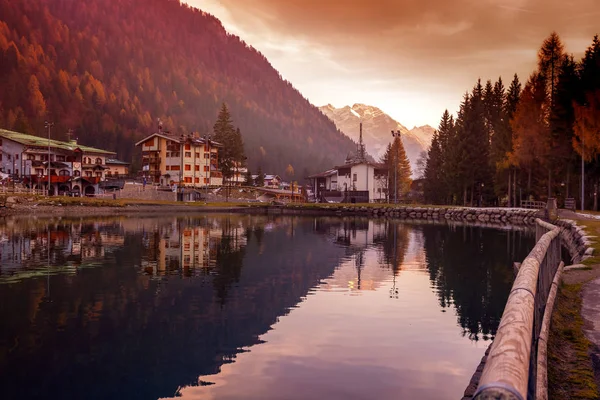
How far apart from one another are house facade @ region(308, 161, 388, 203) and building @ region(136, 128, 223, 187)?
29.7 metres

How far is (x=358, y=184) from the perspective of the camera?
12900 centimetres

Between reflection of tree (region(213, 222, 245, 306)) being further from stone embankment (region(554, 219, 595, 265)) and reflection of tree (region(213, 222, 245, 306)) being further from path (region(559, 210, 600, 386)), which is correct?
stone embankment (region(554, 219, 595, 265))

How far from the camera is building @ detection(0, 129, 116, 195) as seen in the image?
113 meters

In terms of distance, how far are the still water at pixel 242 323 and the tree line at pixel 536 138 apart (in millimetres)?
35820

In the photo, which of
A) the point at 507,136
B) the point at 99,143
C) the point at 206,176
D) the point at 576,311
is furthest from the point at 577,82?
the point at 99,143

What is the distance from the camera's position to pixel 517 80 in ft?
307

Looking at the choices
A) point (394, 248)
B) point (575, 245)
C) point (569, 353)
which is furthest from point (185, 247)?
point (569, 353)

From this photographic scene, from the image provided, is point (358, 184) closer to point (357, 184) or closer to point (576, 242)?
point (357, 184)

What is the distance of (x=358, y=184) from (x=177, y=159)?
4386 cm

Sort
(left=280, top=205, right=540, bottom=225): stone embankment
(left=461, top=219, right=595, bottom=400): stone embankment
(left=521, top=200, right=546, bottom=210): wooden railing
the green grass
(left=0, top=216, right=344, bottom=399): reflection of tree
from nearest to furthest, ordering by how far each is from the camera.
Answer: the green grass
(left=0, top=216, right=344, bottom=399): reflection of tree
(left=461, top=219, right=595, bottom=400): stone embankment
(left=521, top=200, right=546, bottom=210): wooden railing
(left=280, top=205, right=540, bottom=225): stone embankment

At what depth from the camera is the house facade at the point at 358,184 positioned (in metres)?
127

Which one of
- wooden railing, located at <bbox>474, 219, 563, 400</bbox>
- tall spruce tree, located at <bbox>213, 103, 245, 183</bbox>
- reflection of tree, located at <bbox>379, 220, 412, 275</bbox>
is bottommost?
reflection of tree, located at <bbox>379, 220, 412, 275</bbox>

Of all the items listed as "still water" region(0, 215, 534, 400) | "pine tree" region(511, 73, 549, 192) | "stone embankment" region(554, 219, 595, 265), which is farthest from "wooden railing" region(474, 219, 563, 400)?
"pine tree" region(511, 73, 549, 192)

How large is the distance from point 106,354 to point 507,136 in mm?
81784
